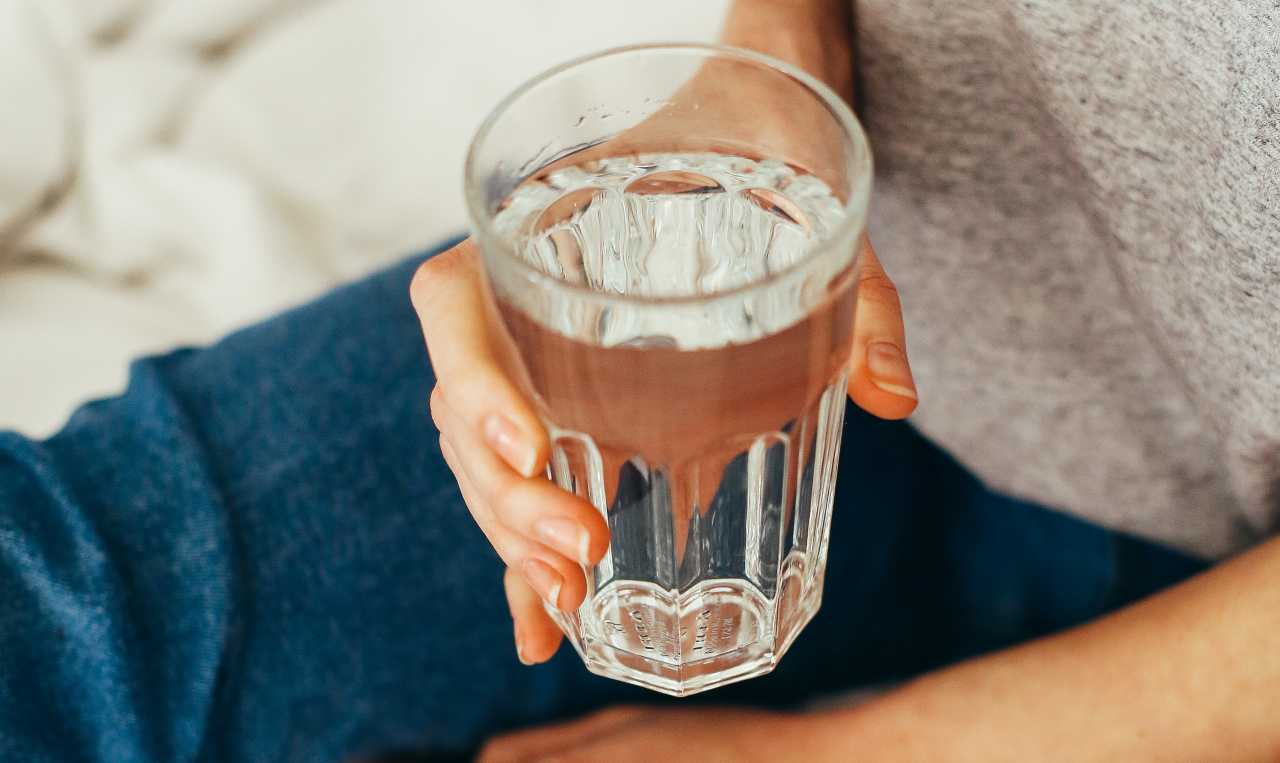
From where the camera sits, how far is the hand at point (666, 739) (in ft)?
2.33

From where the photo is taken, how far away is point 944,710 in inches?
26.8

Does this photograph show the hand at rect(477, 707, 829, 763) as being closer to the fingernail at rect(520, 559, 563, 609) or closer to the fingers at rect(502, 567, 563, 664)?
the fingers at rect(502, 567, 563, 664)

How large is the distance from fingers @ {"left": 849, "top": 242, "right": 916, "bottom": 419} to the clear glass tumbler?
17 mm

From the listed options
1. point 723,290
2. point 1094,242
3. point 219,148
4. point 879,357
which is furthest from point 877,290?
point 219,148

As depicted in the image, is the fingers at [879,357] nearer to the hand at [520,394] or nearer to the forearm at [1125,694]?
the hand at [520,394]

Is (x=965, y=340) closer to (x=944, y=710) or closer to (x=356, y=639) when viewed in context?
(x=944, y=710)

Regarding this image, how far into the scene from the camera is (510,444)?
1.47 ft

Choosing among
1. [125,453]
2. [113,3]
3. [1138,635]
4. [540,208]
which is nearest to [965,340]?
[1138,635]

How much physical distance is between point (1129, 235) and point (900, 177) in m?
0.16

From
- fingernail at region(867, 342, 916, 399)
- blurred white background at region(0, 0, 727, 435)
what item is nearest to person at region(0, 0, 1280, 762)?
fingernail at region(867, 342, 916, 399)

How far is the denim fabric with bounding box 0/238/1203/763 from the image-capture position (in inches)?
23.9

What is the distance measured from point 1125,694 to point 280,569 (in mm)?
494

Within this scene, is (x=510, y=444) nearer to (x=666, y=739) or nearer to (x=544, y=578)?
(x=544, y=578)

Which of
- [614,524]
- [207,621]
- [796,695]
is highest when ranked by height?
[614,524]
